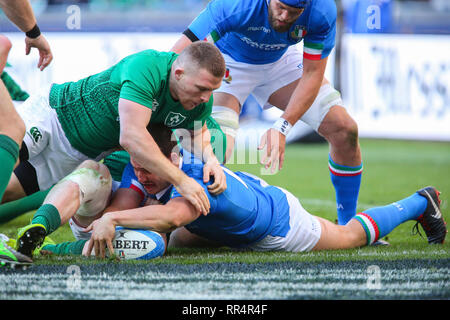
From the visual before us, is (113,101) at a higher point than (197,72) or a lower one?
lower

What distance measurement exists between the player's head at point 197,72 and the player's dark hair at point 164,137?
339 mm

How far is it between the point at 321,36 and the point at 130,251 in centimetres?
189

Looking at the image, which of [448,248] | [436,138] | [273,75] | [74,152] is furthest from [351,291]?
[436,138]

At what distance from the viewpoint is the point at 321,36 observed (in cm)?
412

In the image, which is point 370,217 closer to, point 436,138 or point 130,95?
point 130,95

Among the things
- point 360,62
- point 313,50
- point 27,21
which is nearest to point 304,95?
point 313,50

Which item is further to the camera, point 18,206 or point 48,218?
point 18,206

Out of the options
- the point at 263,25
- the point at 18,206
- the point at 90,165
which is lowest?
the point at 18,206

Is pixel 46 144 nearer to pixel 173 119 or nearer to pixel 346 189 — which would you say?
pixel 173 119

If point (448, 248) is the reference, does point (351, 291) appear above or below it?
above

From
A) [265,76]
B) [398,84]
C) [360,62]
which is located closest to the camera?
[265,76]

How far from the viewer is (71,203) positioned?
3.35m

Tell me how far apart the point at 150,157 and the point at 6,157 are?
656 millimetres

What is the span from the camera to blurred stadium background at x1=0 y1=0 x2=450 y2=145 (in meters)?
11.2
